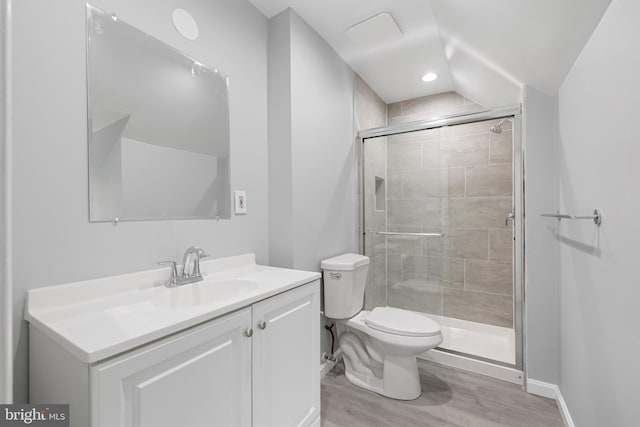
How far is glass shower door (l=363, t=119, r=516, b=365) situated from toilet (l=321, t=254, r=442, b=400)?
44cm

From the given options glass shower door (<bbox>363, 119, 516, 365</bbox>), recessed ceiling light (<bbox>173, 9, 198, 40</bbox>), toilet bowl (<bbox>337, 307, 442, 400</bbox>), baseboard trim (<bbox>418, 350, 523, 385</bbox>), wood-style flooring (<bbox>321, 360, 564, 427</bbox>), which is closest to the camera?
recessed ceiling light (<bbox>173, 9, 198, 40</bbox>)

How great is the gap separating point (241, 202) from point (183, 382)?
3.27ft

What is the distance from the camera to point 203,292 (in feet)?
4.27

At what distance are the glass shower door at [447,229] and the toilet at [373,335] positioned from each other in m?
0.44

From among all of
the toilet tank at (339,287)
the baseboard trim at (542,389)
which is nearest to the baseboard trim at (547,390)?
the baseboard trim at (542,389)

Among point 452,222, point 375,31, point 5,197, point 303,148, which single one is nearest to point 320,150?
point 303,148

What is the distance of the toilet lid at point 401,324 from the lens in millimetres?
1768

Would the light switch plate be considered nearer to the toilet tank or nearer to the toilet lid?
the toilet tank

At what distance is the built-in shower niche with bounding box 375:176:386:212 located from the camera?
2.63m

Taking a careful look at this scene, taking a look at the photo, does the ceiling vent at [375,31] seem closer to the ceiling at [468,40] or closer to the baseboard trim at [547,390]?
the ceiling at [468,40]

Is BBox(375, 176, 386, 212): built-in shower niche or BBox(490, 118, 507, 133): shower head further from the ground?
BBox(490, 118, 507, 133): shower head

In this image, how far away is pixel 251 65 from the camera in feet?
5.81

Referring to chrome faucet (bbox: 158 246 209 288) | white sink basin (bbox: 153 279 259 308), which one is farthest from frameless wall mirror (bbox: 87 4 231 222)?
white sink basin (bbox: 153 279 259 308)

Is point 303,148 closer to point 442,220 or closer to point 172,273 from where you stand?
point 172,273
